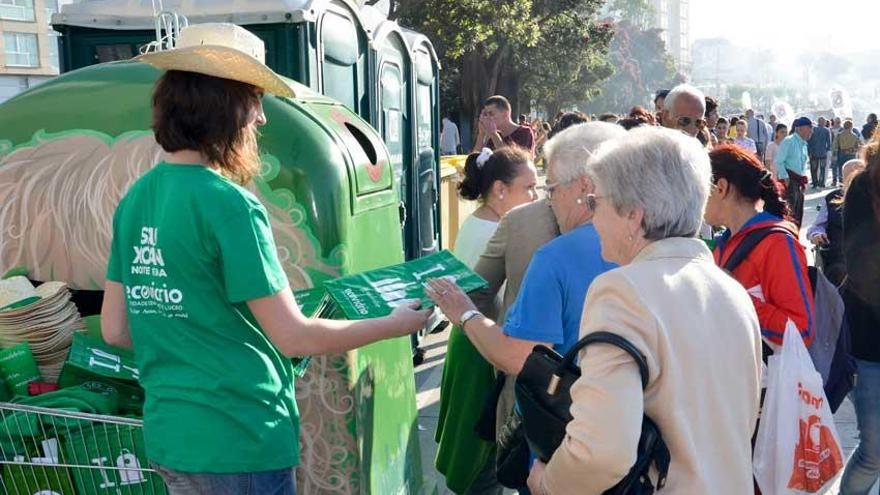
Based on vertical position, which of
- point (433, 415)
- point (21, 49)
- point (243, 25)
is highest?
point (21, 49)

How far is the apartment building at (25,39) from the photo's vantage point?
54125 millimetres

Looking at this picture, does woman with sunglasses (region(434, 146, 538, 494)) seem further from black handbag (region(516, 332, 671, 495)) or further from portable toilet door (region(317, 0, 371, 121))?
portable toilet door (region(317, 0, 371, 121))

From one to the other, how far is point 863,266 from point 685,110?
218 centimetres

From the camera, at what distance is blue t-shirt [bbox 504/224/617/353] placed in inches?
103

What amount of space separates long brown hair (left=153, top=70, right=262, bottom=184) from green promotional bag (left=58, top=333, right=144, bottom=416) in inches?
42.8

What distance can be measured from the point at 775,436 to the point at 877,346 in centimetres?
105

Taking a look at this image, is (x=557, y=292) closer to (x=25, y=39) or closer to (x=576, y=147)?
(x=576, y=147)

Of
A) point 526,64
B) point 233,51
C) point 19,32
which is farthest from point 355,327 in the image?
point 19,32

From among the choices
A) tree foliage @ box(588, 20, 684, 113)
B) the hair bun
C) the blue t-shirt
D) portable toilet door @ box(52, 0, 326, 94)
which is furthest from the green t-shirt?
tree foliage @ box(588, 20, 684, 113)

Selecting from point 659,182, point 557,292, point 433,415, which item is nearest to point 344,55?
point 433,415

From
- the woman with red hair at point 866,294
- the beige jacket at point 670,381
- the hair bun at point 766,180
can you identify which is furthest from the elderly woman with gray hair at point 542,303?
the woman with red hair at point 866,294

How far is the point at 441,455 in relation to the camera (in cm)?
351

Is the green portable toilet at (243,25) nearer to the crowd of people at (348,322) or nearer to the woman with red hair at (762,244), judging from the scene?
the woman with red hair at (762,244)

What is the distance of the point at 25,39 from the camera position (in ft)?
184
